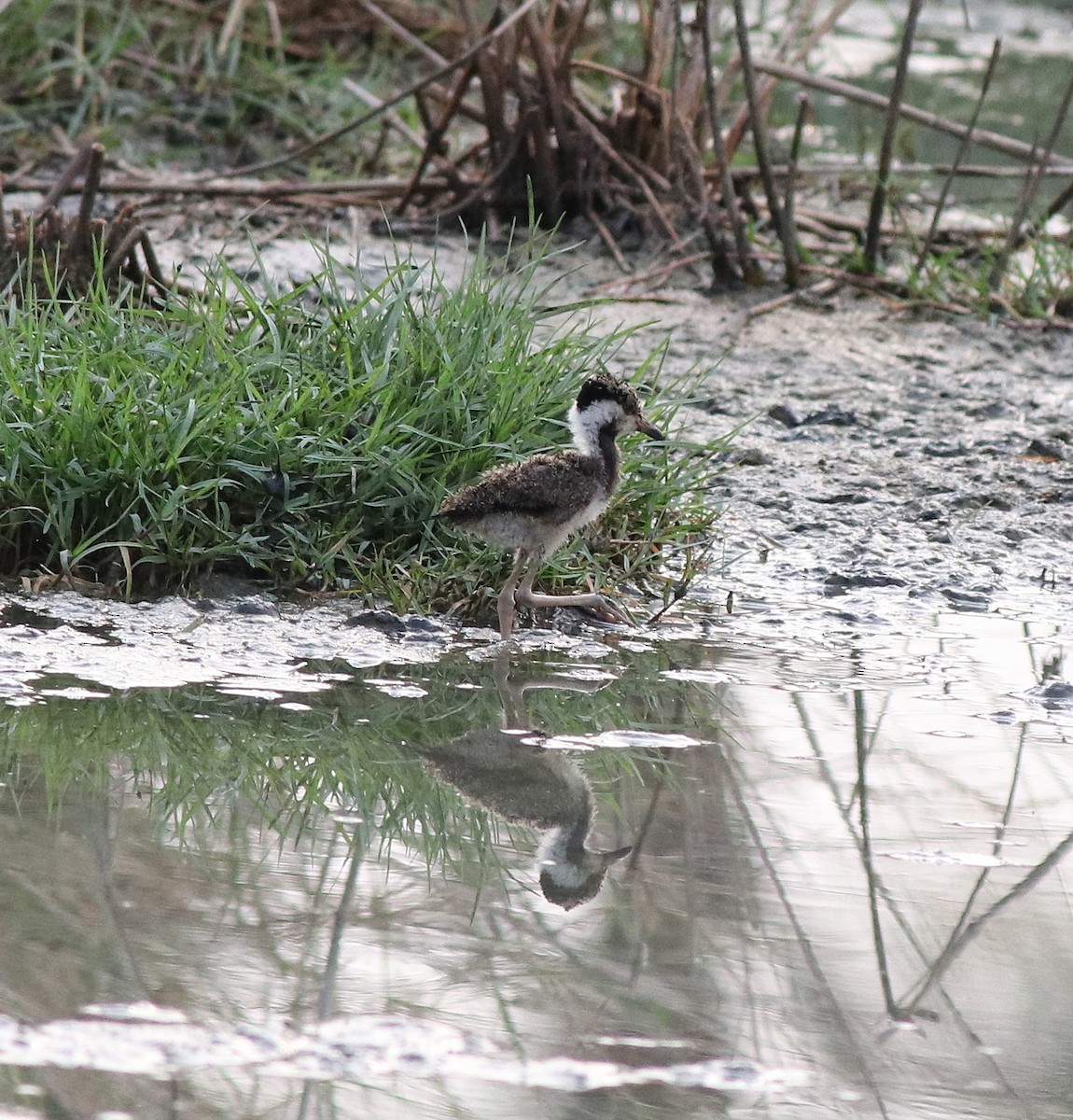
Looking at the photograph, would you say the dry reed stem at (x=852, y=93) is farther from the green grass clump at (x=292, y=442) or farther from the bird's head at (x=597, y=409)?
the bird's head at (x=597, y=409)

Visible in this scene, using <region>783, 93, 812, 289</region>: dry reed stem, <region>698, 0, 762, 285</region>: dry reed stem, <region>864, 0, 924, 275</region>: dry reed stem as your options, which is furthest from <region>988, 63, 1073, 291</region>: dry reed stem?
<region>698, 0, 762, 285</region>: dry reed stem

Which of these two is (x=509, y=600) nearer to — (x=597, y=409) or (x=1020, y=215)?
(x=597, y=409)

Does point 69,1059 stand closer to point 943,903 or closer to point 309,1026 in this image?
point 309,1026

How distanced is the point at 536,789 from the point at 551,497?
113cm

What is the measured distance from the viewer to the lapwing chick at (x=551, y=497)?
4594mm

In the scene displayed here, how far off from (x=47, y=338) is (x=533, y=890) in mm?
3058

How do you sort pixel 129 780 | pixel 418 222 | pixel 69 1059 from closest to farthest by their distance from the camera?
pixel 69 1059 < pixel 129 780 < pixel 418 222

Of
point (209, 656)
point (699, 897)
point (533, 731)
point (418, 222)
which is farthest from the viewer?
point (418, 222)

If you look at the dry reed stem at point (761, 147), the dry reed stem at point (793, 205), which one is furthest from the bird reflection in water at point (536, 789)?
the dry reed stem at point (793, 205)

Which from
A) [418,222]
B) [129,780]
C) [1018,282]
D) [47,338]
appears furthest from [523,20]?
[129,780]

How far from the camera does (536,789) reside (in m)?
3.67

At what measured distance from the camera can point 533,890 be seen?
10.2 ft

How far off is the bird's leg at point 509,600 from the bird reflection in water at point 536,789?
0.46 meters

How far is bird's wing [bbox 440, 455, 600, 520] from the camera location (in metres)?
4.57
